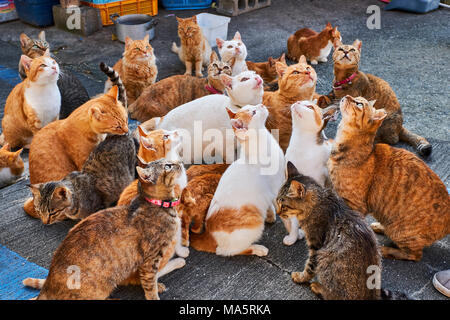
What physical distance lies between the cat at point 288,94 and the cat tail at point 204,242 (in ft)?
3.82

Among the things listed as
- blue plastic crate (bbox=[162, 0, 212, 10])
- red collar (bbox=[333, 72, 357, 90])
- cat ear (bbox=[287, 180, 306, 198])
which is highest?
blue plastic crate (bbox=[162, 0, 212, 10])

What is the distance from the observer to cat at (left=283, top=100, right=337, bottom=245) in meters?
2.64

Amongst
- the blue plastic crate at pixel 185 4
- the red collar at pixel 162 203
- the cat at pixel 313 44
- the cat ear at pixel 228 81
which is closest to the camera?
the red collar at pixel 162 203

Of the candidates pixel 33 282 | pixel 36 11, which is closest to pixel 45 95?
pixel 33 282

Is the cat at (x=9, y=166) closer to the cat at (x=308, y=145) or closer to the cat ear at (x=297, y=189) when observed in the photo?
the cat at (x=308, y=145)

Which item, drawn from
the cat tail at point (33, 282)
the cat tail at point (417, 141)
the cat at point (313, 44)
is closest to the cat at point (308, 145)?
the cat tail at point (417, 141)

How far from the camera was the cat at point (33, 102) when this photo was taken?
3508 millimetres

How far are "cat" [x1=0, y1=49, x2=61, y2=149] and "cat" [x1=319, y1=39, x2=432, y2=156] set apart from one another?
2.45 metres

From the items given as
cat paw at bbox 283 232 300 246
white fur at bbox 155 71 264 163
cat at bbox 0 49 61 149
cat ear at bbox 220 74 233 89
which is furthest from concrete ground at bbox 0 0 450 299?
cat ear at bbox 220 74 233 89

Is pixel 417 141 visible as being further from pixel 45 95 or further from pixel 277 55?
pixel 45 95

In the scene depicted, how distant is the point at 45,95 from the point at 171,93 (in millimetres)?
1132

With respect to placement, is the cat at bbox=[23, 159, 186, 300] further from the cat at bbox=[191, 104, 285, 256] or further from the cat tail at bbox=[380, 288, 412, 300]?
the cat tail at bbox=[380, 288, 412, 300]

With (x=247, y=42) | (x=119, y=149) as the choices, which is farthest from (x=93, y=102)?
(x=247, y=42)

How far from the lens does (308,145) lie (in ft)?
8.88
